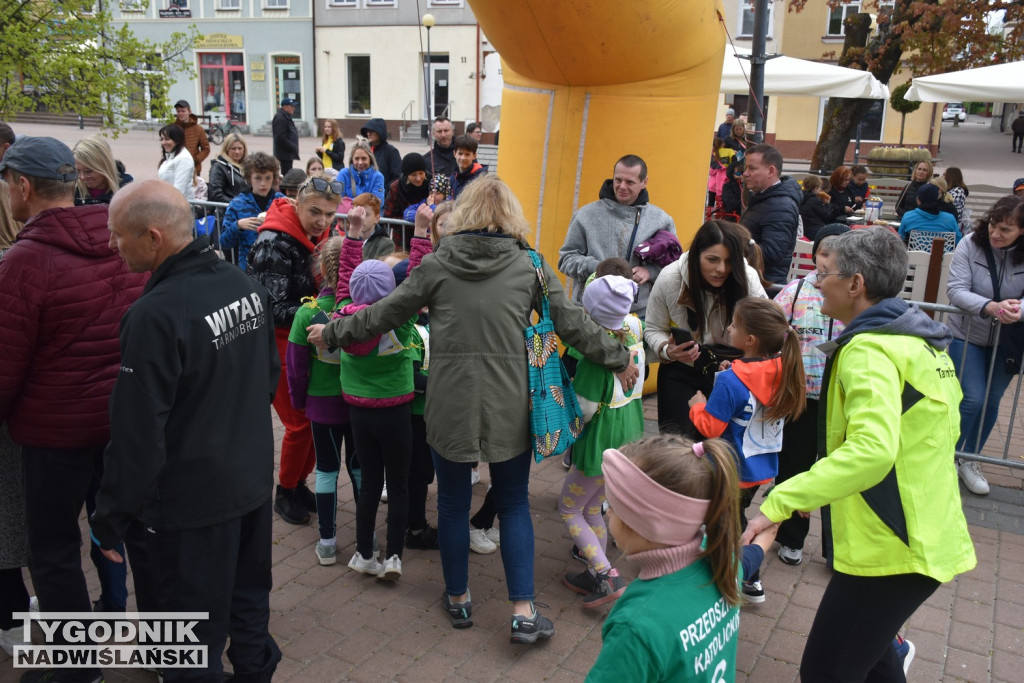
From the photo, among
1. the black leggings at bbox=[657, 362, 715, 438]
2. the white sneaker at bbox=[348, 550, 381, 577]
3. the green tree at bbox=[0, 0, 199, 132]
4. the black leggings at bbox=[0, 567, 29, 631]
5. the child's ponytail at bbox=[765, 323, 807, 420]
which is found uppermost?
the green tree at bbox=[0, 0, 199, 132]

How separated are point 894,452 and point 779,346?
1.35m

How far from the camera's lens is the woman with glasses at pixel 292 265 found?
4812 mm

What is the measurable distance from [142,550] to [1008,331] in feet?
17.0

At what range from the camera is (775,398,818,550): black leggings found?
4559 mm

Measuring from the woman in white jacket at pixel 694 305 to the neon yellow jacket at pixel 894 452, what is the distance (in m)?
1.61

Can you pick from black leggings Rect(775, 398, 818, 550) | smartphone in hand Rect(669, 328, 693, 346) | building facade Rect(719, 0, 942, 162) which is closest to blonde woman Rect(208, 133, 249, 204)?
smartphone in hand Rect(669, 328, 693, 346)

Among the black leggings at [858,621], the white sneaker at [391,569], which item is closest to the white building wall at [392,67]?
the white sneaker at [391,569]

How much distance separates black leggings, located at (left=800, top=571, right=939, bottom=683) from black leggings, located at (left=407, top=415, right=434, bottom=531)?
240 centimetres

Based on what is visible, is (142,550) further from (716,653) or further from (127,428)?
(716,653)

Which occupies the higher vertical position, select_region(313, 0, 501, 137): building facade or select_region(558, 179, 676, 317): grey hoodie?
select_region(313, 0, 501, 137): building facade

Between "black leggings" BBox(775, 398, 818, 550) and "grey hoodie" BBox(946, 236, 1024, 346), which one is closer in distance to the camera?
"black leggings" BBox(775, 398, 818, 550)

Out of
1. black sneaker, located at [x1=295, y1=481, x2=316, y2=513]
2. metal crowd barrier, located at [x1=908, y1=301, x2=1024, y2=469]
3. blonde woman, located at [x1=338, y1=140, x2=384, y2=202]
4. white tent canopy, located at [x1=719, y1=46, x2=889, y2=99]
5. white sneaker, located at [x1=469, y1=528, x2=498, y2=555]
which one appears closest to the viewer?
white sneaker, located at [x1=469, y1=528, x2=498, y2=555]

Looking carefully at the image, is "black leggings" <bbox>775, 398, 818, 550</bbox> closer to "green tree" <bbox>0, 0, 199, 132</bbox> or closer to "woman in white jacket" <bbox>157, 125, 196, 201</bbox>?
"woman in white jacket" <bbox>157, 125, 196, 201</bbox>

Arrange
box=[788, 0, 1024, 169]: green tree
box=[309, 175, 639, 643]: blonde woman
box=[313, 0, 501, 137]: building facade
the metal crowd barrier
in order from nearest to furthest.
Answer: box=[309, 175, 639, 643]: blonde woman < the metal crowd barrier < box=[788, 0, 1024, 169]: green tree < box=[313, 0, 501, 137]: building facade
